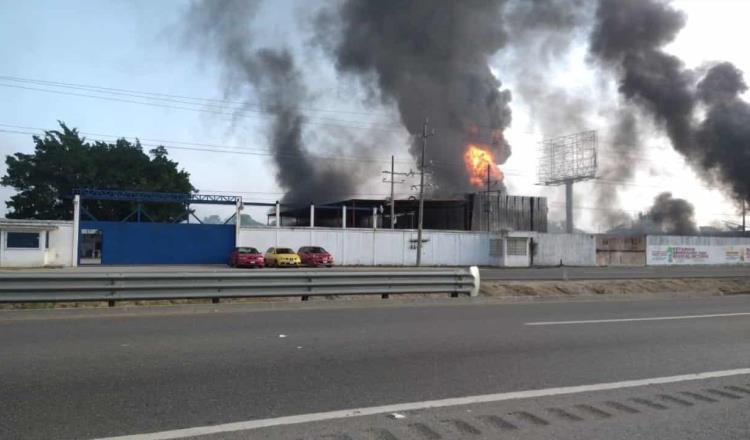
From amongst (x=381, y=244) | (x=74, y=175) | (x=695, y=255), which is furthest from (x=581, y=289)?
(x=74, y=175)

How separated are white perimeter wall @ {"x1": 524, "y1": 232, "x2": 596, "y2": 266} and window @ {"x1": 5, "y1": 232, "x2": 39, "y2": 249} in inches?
1297

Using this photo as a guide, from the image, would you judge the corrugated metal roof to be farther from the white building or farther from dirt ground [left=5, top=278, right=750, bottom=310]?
dirt ground [left=5, top=278, right=750, bottom=310]

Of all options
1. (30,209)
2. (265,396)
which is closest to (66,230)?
(30,209)

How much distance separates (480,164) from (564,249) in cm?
1743

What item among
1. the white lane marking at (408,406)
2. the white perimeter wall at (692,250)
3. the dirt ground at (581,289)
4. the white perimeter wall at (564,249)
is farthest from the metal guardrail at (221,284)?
the white perimeter wall at (692,250)

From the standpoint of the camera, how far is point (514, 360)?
715 cm

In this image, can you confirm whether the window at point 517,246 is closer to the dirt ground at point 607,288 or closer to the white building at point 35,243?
the dirt ground at point 607,288

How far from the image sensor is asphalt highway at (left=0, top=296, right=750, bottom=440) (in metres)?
4.64

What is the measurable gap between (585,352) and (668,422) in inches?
116

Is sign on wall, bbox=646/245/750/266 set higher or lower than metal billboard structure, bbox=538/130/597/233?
lower

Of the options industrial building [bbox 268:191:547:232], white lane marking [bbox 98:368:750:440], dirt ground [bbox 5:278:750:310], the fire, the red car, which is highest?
the fire

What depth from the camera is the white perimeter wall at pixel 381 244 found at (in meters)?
39.7

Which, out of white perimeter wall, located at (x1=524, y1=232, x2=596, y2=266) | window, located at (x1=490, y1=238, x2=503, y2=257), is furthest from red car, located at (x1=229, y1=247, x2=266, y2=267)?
white perimeter wall, located at (x1=524, y1=232, x2=596, y2=266)

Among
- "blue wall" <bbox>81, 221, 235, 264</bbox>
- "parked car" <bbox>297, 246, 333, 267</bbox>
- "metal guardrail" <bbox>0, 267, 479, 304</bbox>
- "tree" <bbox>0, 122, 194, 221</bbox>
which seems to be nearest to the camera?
"metal guardrail" <bbox>0, 267, 479, 304</bbox>
